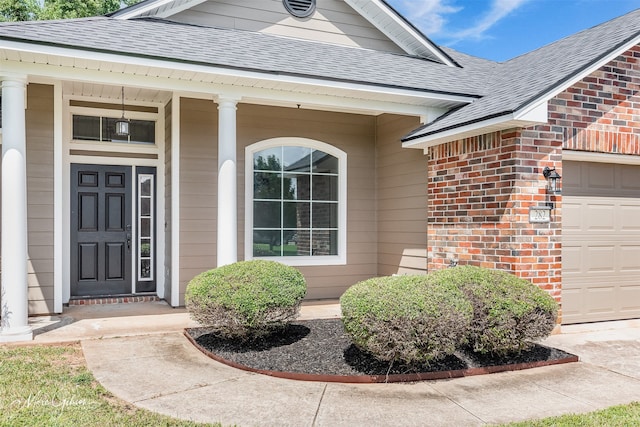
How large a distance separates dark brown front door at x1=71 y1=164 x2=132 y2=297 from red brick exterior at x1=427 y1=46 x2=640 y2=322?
5092 millimetres

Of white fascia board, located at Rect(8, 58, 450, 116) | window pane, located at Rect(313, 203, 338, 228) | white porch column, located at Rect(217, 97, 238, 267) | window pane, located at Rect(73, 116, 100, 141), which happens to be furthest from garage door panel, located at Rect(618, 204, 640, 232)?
window pane, located at Rect(73, 116, 100, 141)

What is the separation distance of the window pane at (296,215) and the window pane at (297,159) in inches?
23.4

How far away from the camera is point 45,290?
7102 millimetres

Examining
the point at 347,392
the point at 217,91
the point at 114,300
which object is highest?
the point at 217,91

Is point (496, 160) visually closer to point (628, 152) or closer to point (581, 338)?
point (628, 152)

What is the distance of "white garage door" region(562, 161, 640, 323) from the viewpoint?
659cm

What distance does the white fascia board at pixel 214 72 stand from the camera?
5.45 metres

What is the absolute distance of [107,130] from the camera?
816 centimetres

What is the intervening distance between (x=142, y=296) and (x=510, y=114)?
6.15 metres

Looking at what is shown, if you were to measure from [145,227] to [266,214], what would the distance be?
201 cm

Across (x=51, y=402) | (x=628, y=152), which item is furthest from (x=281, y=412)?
(x=628, y=152)

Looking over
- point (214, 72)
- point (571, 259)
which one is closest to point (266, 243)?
point (214, 72)

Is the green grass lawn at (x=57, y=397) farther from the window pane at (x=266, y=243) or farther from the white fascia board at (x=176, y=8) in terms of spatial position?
the white fascia board at (x=176, y=8)

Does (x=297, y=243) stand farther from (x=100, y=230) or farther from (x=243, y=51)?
(x=243, y=51)
